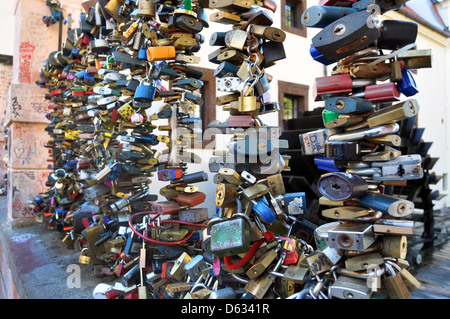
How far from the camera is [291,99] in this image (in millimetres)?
8711

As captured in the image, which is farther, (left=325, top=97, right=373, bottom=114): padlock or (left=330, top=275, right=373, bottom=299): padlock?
(left=325, top=97, right=373, bottom=114): padlock

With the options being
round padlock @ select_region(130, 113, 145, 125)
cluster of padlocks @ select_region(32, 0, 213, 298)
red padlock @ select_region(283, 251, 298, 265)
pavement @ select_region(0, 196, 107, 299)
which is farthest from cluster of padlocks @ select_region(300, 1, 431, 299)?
pavement @ select_region(0, 196, 107, 299)


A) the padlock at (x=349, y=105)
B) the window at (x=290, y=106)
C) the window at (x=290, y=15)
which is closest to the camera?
the padlock at (x=349, y=105)

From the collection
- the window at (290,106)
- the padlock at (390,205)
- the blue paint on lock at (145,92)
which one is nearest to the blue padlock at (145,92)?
the blue paint on lock at (145,92)

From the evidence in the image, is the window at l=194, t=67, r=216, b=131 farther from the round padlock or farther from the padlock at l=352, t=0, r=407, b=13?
the padlock at l=352, t=0, r=407, b=13

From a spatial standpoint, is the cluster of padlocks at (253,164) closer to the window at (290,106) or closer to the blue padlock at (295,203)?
the blue padlock at (295,203)

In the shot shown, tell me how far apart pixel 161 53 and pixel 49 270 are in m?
2.44

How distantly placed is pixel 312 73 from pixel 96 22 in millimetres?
6387

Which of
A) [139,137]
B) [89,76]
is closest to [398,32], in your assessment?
[139,137]

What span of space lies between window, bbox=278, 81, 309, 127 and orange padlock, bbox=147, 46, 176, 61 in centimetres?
582

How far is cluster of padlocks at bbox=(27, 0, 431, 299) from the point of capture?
49.4 inches

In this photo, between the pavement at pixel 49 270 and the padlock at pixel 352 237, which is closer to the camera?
the padlock at pixel 352 237

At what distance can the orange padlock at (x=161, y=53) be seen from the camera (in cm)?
230

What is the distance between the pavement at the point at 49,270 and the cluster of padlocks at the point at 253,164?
0.87 ft
